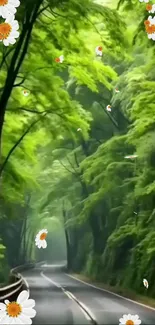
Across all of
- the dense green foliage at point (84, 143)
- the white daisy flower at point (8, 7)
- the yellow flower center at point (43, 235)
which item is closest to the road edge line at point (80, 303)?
the dense green foliage at point (84, 143)

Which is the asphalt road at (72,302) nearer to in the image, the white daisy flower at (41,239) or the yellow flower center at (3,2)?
the white daisy flower at (41,239)

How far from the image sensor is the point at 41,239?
2.26 m

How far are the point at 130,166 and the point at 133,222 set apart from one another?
0.29 meters

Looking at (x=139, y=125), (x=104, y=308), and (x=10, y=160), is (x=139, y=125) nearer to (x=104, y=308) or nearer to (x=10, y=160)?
(x=10, y=160)

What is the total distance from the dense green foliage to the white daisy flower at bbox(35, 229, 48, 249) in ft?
0.18

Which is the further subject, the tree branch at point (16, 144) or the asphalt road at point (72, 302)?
the tree branch at point (16, 144)

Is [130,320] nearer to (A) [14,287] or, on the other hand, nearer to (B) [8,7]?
(A) [14,287]

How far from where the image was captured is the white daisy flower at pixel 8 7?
2197 mm

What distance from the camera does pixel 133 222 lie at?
2471 mm

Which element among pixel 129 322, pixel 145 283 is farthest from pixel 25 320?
pixel 145 283

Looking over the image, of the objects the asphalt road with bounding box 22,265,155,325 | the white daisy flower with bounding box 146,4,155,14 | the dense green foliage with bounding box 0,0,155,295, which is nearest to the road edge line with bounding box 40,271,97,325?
the asphalt road with bounding box 22,265,155,325

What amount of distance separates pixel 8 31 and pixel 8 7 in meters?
0.10

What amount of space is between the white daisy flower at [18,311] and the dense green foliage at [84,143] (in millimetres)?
350

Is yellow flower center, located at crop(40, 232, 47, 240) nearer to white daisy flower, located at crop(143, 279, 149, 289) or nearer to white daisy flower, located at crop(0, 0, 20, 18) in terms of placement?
white daisy flower, located at crop(143, 279, 149, 289)
